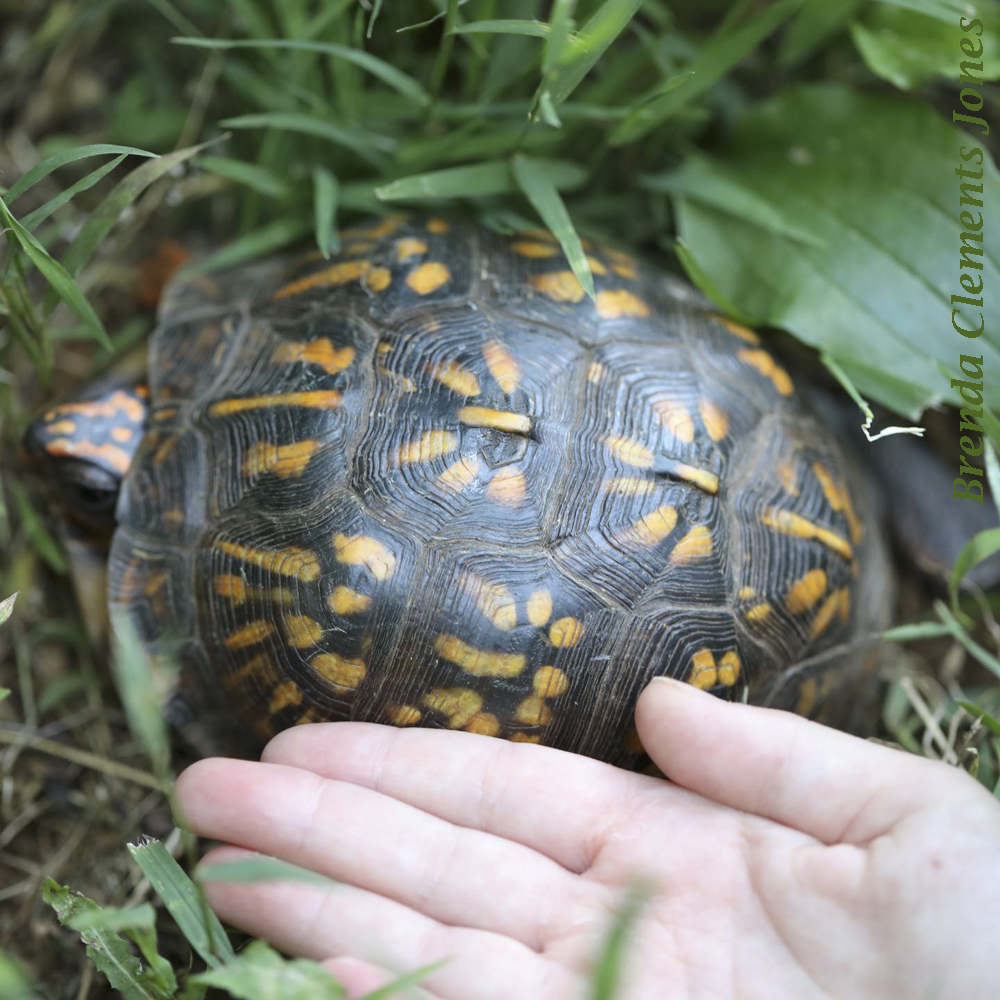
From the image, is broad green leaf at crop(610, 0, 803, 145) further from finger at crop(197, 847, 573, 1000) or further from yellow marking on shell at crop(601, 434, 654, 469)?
finger at crop(197, 847, 573, 1000)

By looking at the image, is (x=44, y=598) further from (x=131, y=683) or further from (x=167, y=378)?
(x=131, y=683)

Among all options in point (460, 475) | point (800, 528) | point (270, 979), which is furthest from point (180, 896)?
point (800, 528)

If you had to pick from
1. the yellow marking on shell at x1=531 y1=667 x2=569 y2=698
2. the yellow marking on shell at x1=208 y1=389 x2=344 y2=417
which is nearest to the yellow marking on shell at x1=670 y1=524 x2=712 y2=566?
the yellow marking on shell at x1=531 y1=667 x2=569 y2=698

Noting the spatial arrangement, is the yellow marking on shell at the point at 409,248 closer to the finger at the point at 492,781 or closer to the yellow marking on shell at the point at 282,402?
the yellow marking on shell at the point at 282,402

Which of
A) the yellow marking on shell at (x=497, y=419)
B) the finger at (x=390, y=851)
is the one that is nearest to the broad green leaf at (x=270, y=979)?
the finger at (x=390, y=851)

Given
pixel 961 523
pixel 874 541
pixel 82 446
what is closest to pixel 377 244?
pixel 82 446

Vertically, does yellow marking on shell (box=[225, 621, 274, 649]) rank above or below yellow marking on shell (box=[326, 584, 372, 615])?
below
